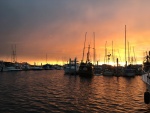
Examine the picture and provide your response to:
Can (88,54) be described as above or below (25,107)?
above

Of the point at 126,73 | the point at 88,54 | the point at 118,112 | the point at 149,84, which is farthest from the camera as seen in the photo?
the point at 88,54

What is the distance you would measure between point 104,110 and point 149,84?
723 centimetres

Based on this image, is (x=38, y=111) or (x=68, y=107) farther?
(x=68, y=107)

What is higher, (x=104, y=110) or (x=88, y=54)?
(x=88, y=54)

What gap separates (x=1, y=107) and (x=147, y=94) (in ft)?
65.6

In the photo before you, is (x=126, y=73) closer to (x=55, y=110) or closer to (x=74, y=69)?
(x=74, y=69)

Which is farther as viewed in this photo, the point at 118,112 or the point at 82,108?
the point at 82,108

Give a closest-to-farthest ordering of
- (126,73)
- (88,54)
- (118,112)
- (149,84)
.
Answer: (118,112)
(149,84)
(126,73)
(88,54)

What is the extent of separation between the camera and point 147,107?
3469 cm

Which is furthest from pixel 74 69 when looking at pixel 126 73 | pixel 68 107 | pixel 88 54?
pixel 68 107

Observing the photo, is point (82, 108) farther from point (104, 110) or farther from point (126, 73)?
point (126, 73)

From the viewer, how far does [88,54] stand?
14562 centimetres

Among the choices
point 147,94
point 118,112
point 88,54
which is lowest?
point 118,112

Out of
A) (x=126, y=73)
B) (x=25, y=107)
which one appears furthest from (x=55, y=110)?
(x=126, y=73)
